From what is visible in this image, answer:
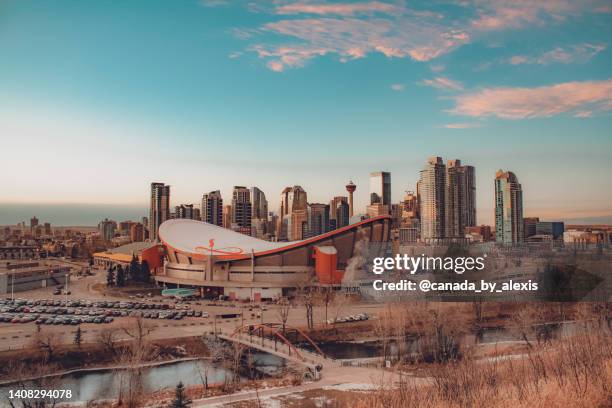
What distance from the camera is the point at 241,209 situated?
11062 cm

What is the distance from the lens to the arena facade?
41781 millimetres

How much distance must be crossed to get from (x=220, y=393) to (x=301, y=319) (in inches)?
562

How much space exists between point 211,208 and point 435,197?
144 ft

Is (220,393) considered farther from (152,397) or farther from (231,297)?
(231,297)

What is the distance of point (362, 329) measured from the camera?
100 ft

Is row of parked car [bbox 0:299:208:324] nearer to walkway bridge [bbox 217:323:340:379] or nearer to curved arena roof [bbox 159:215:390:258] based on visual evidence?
walkway bridge [bbox 217:323:340:379]

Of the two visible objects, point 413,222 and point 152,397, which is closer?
A: point 152,397

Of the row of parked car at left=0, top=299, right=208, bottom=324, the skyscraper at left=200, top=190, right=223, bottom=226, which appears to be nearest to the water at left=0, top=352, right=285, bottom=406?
the row of parked car at left=0, top=299, right=208, bottom=324

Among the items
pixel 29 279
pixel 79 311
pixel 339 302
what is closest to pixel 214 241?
pixel 29 279

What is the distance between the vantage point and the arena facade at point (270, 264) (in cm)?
4178

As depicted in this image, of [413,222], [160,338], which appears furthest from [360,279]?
[413,222]

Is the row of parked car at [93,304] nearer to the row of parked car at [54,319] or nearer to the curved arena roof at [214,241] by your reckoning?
the row of parked car at [54,319]

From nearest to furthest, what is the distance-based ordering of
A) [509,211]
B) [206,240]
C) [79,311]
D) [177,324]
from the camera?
1. [177,324]
2. [79,311]
3. [206,240]
4. [509,211]

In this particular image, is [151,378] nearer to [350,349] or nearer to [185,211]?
[350,349]
